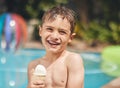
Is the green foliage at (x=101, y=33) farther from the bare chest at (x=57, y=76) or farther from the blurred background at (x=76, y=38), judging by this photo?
the bare chest at (x=57, y=76)

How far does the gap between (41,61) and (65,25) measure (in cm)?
44

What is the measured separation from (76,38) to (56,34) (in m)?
11.8

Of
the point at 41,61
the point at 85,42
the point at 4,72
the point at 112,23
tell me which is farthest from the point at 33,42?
the point at 41,61

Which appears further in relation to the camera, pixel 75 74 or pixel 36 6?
pixel 36 6

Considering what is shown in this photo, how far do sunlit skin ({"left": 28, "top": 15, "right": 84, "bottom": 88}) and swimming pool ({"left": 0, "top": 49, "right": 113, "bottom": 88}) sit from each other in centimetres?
454

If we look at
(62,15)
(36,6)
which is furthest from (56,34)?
(36,6)

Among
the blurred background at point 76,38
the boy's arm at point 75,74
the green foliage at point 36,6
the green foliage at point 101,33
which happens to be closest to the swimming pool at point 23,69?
the blurred background at point 76,38

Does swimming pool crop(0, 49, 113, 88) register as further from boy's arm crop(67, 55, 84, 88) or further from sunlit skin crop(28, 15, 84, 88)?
boy's arm crop(67, 55, 84, 88)

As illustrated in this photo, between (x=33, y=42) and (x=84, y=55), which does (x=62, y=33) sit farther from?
(x=33, y=42)

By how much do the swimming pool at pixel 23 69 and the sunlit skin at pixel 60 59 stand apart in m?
4.54

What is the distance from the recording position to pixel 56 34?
309 centimetres

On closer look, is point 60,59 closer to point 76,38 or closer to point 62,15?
point 62,15

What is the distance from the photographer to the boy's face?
310 cm

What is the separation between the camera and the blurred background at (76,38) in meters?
9.59
